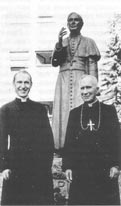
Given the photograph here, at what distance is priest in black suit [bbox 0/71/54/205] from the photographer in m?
3.63

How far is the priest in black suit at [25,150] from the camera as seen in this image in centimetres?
363

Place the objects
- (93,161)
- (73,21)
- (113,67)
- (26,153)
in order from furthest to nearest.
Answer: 1. (113,67)
2. (73,21)
3. (26,153)
4. (93,161)

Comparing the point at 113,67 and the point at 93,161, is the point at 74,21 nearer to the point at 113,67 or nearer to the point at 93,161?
the point at 93,161

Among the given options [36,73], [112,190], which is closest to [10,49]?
[36,73]

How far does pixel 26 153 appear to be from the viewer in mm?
3666

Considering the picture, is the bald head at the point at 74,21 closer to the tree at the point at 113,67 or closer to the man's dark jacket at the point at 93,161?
the man's dark jacket at the point at 93,161

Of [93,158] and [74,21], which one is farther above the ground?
[74,21]

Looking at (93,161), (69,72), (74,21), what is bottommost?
(93,161)

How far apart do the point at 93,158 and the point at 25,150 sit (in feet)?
1.84

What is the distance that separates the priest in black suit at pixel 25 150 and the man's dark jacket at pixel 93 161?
0.21 meters

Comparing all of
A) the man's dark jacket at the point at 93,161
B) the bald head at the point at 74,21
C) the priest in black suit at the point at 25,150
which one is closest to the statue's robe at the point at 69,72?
the bald head at the point at 74,21

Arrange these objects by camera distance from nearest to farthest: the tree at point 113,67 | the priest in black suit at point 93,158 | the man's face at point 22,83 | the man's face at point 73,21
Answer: the priest in black suit at point 93,158 < the man's face at point 22,83 < the man's face at point 73,21 < the tree at point 113,67

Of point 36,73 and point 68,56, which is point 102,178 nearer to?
point 68,56

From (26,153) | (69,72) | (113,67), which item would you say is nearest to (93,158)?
(26,153)
